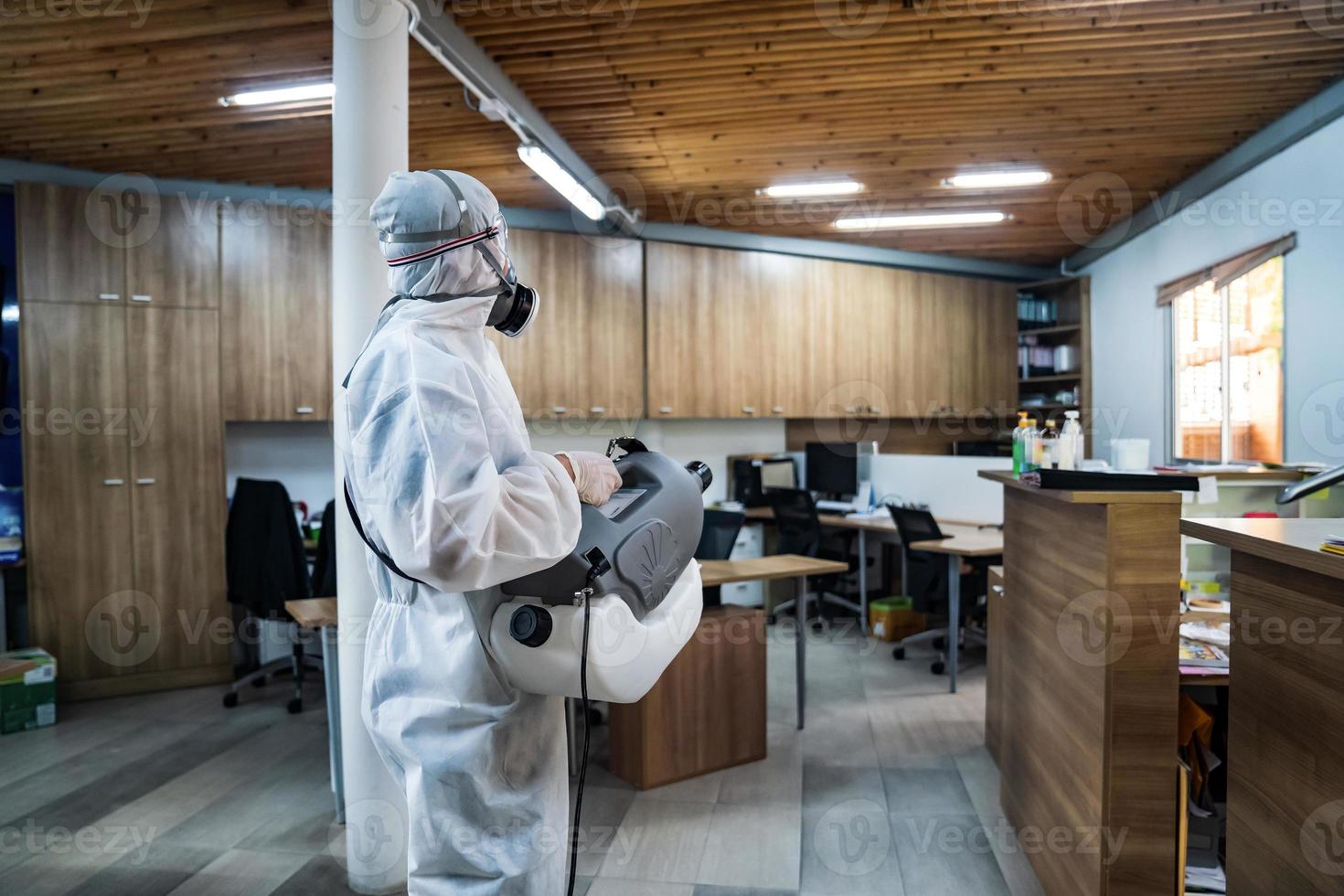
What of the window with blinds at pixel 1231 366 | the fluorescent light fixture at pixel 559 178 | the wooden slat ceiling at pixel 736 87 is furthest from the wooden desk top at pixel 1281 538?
the window with blinds at pixel 1231 366

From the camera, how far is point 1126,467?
2.84 m

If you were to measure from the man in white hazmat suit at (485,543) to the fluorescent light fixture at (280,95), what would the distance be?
2814mm

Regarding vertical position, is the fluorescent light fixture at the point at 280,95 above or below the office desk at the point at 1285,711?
above

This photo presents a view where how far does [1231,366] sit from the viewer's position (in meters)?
5.23

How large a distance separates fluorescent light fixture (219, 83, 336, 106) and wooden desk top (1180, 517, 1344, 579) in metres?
3.71

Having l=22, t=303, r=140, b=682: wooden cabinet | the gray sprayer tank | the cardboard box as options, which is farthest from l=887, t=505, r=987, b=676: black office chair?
l=22, t=303, r=140, b=682: wooden cabinet

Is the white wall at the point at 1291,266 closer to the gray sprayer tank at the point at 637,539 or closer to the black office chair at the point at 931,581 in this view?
the black office chair at the point at 931,581

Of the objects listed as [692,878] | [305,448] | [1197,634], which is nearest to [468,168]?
[305,448]

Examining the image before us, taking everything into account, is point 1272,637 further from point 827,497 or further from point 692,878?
point 827,497

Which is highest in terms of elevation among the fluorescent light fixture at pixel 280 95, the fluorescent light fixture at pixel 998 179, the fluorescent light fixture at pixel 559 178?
the fluorescent light fixture at pixel 280 95

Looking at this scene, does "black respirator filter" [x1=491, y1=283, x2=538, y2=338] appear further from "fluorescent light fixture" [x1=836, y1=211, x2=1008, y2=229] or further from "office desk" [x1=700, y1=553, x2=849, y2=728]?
"fluorescent light fixture" [x1=836, y1=211, x2=1008, y2=229]

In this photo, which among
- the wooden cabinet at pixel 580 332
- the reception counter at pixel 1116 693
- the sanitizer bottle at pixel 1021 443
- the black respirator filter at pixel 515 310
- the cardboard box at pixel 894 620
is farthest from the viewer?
the wooden cabinet at pixel 580 332

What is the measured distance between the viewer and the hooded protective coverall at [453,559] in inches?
45.9

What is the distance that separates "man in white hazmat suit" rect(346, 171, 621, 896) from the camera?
1.18 metres
